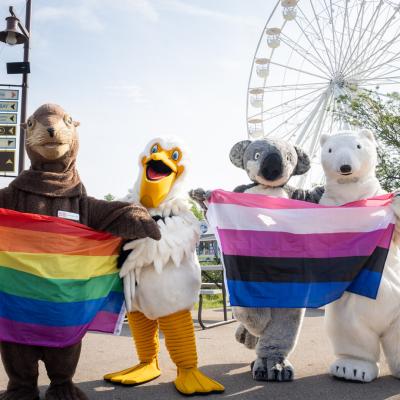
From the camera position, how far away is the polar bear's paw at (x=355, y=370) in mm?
3449

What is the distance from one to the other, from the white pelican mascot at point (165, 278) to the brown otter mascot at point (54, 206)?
22cm

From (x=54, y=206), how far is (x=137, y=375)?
1.27m

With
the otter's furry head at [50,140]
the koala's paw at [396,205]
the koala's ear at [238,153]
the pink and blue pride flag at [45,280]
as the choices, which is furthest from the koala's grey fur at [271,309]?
the otter's furry head at [50,140]

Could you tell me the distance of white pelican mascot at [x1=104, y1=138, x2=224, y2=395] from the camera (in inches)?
134

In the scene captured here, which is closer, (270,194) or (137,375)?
(137,375)

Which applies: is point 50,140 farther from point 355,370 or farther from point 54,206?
point 355,370

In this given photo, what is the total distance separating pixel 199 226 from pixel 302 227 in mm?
702

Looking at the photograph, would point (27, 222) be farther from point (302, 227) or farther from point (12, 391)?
point (302, 227)

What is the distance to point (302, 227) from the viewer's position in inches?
144

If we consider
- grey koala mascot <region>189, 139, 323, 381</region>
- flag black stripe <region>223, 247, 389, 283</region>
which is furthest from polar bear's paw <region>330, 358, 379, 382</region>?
flag black stripe <region>223, 247, 389, 283</region>

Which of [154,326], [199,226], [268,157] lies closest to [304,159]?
[268,157]

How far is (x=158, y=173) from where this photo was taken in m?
3.64

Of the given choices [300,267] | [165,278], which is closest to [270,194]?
[300,267]

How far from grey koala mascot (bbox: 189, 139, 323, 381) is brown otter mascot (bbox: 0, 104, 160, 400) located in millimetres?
642
